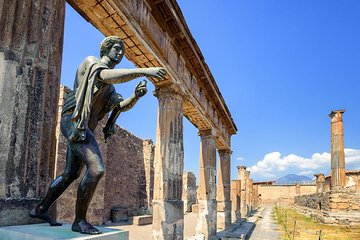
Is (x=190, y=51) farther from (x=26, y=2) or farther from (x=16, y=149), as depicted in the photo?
(x=16, y=149)

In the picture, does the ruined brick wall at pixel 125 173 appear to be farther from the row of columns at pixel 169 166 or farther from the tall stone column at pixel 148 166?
the row of columns at pixel 169 166

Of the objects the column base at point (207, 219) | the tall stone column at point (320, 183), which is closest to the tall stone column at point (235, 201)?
the column base at point (207, 219)

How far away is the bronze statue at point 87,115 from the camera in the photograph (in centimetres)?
231

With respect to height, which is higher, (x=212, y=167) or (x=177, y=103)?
(x=177, y=103)

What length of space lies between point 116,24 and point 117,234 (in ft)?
12.2

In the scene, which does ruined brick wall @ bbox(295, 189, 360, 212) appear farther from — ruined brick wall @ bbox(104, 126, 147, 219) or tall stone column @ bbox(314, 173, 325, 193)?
tall stone column @ bbox(314, 173, 325, 193)

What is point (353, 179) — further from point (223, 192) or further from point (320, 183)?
point (223, 192)

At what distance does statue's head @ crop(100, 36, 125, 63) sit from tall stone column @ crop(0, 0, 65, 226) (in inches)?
23.2

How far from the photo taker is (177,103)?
7293mm

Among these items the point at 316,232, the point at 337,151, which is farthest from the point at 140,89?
the point at 337,151

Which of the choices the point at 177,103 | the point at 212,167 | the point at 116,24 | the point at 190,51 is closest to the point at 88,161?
the point at 116,24

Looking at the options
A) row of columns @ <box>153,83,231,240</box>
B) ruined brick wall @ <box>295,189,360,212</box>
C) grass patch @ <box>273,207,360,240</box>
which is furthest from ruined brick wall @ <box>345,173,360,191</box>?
row of columns @ <box>153,83,231,240</box>

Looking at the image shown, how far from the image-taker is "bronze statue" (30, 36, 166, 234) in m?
2.31

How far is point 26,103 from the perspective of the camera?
8.41 feet
